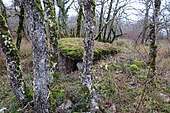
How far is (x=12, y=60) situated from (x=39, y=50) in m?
1.25

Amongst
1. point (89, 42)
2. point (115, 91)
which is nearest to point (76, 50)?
point (115, 91)

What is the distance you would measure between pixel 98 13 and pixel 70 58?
778 centimetres

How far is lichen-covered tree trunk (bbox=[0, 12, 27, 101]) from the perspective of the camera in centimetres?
458

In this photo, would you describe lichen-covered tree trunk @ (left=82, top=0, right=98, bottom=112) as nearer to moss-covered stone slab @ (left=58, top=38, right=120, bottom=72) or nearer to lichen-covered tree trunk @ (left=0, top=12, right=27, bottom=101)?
lichen-covered tree trunk @ (left=0, top=12, right=27, bottom=101)

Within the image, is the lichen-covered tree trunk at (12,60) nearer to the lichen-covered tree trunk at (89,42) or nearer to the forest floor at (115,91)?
the forest floor at (115,91)

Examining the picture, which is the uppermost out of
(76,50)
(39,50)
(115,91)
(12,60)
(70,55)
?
(39,50)

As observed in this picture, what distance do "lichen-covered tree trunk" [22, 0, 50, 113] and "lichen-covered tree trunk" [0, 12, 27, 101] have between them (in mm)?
897

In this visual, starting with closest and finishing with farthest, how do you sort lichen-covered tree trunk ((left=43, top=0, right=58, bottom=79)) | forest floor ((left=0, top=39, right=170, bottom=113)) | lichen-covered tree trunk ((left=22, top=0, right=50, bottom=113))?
lichen-covered tree trunk ((left=22, top=0, right=50, bottom=113)) < forest floor ((left=0, top=39, right=170, bottom=113)) < lichen-covered tree trunk ((left=43, top=0, right=58, bottom=79))

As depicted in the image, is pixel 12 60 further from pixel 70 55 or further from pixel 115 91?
pixel 70 55

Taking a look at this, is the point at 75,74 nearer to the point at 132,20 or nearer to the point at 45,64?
→ the point at 45,64

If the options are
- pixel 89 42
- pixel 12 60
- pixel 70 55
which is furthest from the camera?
pixel 70 55

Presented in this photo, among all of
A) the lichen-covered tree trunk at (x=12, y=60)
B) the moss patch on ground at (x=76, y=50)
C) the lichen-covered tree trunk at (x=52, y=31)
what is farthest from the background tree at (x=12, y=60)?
the moss patch on ground at (x=76, y=50)

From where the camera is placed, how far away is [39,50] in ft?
12.3

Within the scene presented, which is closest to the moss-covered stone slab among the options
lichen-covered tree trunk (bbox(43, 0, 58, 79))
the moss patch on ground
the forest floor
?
the moss patch on ground
